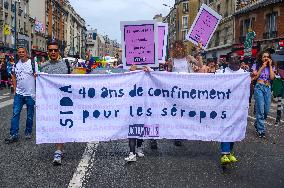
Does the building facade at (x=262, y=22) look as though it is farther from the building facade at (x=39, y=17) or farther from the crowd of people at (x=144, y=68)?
the building facade at (x=39, y=17)

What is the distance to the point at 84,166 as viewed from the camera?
5766 millimetres

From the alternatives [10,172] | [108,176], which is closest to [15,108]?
[10,172]

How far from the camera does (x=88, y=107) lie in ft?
20.4

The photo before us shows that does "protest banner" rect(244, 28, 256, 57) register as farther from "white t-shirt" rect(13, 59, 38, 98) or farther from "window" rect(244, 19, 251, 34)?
"window" rect(244, 19, 251, 34)

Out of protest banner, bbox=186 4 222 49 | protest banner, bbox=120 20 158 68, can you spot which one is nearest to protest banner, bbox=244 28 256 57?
protest banner, bbox=186 4 222 49

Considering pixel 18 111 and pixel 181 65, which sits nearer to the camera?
pixel 181 65

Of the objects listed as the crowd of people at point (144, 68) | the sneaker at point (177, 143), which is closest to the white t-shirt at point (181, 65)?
the crowd of people at point (144, 68)

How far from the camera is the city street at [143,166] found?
5027mm

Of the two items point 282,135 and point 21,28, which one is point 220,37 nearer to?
point 21,28

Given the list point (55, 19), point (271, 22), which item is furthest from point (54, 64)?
point (55, 19)

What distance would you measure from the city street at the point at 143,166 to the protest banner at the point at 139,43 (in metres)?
1.49

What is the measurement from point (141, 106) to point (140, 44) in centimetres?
98

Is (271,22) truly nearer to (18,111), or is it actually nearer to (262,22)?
(262,22)

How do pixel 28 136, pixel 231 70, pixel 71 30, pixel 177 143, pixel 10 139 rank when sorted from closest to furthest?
pixel 231 70, pixel 177 143, pixel 10 139, pixel 28 136, pixel 71 30
